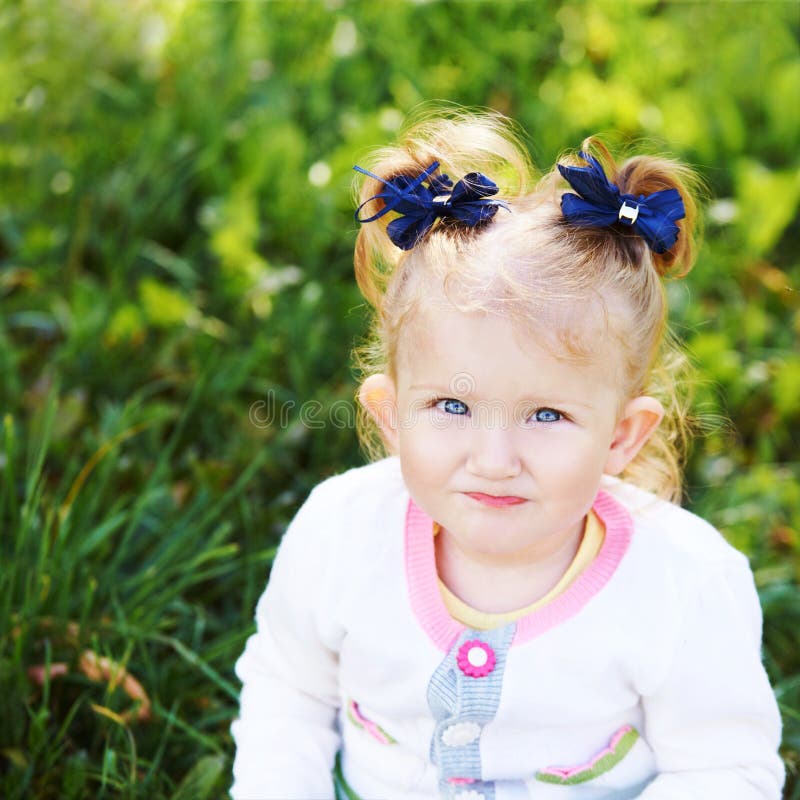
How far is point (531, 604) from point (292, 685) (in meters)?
0.41

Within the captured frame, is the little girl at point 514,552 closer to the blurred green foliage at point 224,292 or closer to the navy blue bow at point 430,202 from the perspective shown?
the navy blue bow at point 430,202

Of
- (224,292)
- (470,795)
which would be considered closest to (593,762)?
(470,795)

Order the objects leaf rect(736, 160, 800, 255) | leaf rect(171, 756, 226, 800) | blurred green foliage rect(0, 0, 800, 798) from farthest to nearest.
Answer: leaf rect(736, 160, 800, 255), blurred green foliage rect(0, 0, 800, 798), leaf rect(171, 756, 226, 800)

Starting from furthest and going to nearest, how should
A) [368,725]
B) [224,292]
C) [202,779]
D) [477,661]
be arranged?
[224,292] → [202,779] → [368,725] → [477,661]

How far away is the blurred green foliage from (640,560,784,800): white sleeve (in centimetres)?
51

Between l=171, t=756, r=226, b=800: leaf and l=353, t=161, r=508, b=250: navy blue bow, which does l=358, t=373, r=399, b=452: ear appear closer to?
l=353, t=161, r=508, b=250: navy blue bow

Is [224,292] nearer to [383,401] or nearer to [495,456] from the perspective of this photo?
[383,401]

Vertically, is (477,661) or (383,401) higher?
(383,401)

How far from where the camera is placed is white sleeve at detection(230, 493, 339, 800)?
1622 mm

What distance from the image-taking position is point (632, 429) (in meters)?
1.54

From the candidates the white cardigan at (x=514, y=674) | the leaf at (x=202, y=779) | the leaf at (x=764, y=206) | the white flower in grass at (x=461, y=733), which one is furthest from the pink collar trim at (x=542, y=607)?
the leaf at (x=764, y=206)

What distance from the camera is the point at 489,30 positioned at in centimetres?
372

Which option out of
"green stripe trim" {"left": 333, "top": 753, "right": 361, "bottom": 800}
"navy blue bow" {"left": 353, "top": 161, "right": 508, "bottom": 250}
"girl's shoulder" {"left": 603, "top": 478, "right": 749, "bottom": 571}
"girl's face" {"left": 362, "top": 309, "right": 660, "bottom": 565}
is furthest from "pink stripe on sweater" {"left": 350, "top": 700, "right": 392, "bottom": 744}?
"navy blue bow" {"left": 353, "top": 161, "right": 508, "bottom": 250}

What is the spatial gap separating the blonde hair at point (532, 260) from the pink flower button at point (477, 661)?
0.40 m
